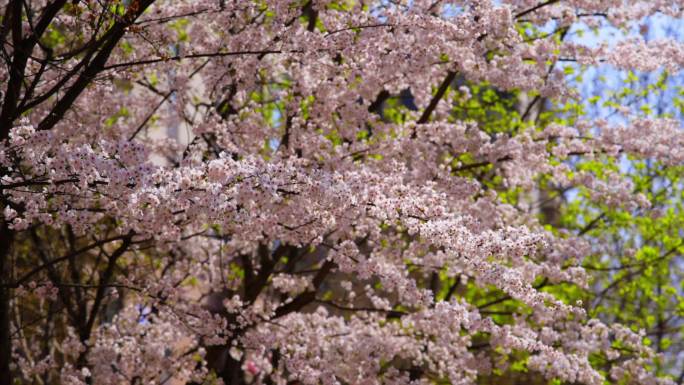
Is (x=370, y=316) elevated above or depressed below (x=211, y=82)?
below

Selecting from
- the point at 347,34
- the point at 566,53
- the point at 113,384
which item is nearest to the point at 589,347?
the point at 566,53

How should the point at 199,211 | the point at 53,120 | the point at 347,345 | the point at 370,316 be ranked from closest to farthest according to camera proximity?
the point at 199,211
the point at 53,120
the point at 347,345
the point at 370,316

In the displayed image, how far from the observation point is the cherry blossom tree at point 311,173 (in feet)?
19.8

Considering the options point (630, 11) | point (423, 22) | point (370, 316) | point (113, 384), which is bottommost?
point (113, 384)

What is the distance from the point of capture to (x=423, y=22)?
24.2 ft

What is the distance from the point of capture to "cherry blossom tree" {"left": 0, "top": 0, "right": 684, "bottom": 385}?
19.8 feet

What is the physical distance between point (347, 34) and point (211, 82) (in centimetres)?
242

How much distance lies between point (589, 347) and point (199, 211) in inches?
253

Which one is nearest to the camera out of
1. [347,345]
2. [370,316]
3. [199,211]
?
[199,211]

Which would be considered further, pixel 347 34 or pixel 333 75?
pixel 333 75

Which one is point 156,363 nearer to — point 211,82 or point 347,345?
point 347,345

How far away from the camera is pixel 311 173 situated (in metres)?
5.82

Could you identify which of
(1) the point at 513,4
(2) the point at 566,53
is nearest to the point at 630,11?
(2) the point at 566,53

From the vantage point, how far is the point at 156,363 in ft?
34.3
